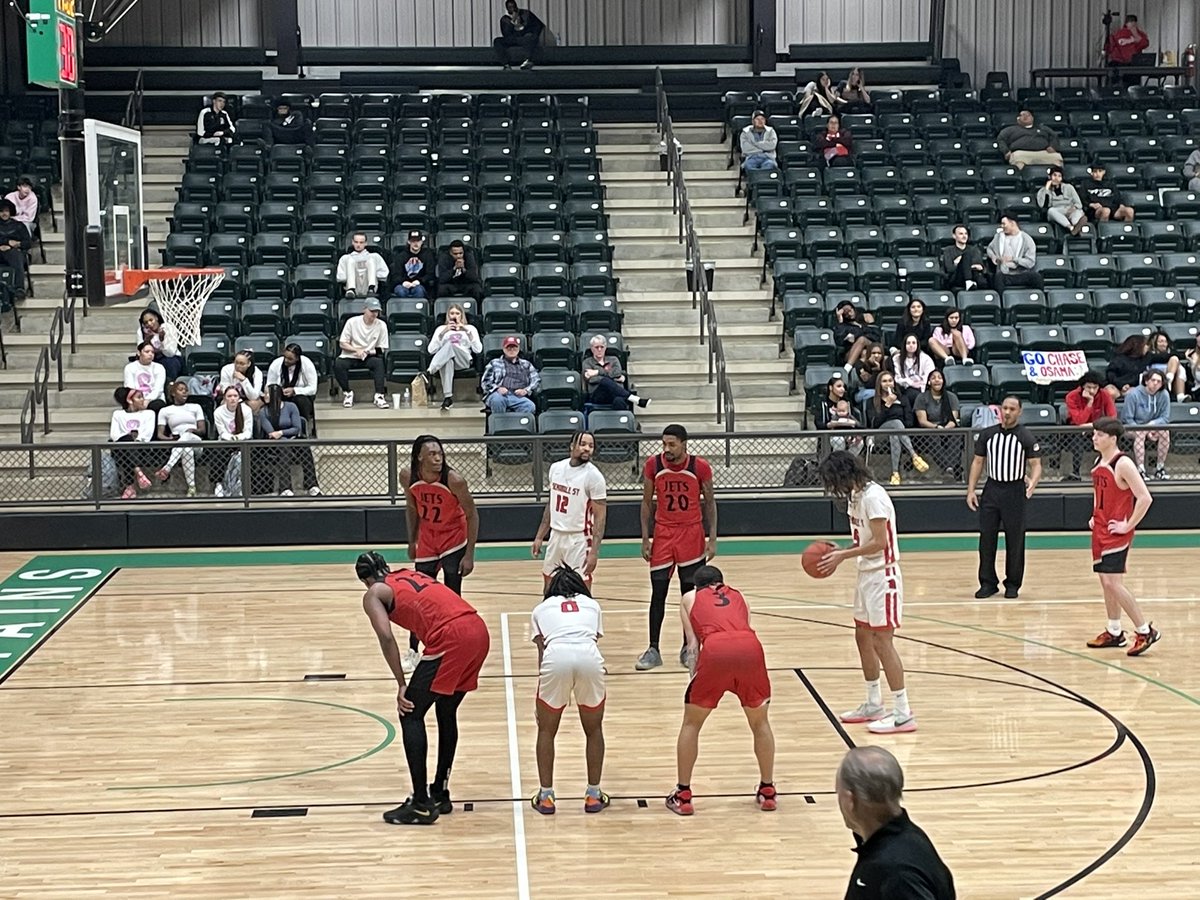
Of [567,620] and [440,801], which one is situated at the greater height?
[567,620]

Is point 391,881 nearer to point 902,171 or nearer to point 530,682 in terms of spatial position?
point 530,682

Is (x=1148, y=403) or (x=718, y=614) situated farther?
(x=1148, y=403)

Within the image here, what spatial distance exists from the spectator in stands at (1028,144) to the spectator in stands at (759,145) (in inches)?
136

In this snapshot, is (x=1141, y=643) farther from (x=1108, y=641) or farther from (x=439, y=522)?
(x=439, y=522)

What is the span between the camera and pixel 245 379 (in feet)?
54.8

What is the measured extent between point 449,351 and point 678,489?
25.0ft

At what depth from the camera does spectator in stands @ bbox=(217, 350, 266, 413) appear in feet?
54.1

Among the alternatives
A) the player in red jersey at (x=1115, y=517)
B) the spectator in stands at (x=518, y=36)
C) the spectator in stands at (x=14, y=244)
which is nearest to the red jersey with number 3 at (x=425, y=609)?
the player in red jersey at (x=1115, y=517)

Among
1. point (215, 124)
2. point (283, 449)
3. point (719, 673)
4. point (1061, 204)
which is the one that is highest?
point (215, 124)

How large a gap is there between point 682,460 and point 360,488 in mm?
6137

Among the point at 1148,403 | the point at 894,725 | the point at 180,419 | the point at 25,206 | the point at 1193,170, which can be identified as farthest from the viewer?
the point at 1193,170

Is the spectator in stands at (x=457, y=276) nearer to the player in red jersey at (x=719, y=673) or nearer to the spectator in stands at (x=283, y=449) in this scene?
the spectator in stands at (x=283, y=449)

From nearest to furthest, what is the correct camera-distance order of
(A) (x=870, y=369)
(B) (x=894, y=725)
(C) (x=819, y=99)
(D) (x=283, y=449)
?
(B) (x=894, y=725) → (D) (x=283, y=449) → (A) (x=870, y=369) → (C) (x=819, y=99)

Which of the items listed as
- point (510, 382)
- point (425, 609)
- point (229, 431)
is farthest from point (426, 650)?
point (510, 382)
